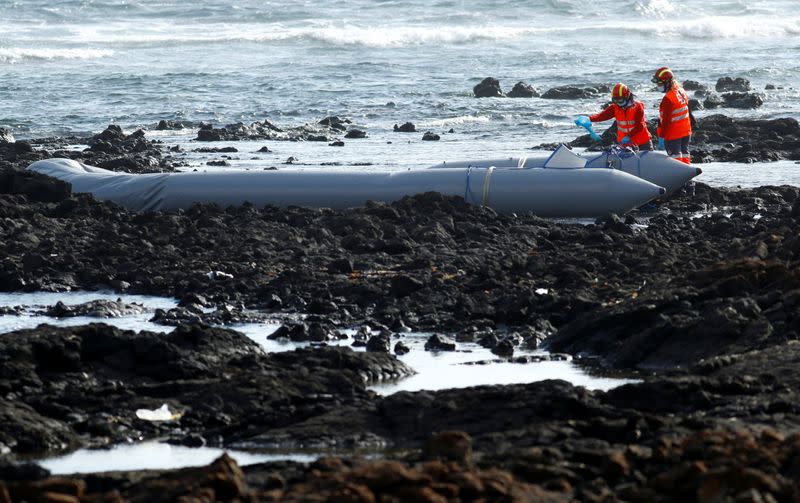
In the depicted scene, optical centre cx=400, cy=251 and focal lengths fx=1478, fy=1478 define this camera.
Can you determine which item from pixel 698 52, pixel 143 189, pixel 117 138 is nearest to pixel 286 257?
pixel 143 189

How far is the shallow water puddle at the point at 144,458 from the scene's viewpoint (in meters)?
7.56

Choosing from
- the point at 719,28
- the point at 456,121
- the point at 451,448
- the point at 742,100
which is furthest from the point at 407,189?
the point at 719,28

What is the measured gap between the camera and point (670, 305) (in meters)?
10.7

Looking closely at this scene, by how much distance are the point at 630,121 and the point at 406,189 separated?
4.09 meters

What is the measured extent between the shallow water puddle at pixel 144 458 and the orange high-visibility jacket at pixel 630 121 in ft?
40.8

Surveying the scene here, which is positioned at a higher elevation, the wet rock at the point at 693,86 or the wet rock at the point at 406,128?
the wet rock at the point at 406,128

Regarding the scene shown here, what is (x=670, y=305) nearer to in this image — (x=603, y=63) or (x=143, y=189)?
(x=143, y=189)

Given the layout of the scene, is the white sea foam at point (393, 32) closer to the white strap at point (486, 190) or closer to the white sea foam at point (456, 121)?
the white sea foam at point (456, 121)

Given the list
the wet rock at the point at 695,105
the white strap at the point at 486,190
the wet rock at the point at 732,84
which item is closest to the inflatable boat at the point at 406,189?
the white strap at the point at 486,190

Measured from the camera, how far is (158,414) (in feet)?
27.4

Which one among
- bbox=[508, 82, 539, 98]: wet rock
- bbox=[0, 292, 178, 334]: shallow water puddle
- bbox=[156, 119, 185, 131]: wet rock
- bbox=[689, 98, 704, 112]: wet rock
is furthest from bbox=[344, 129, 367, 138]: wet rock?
bbox=[0, 292, 178, 334]: shallow water puddle

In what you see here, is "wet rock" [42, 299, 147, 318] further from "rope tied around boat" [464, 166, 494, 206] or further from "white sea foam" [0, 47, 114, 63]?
"white sea foam" [0, 47, 114, 63]

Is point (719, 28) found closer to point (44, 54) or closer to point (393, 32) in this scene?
point (393, 32)

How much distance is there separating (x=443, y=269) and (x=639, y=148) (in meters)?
7.00
